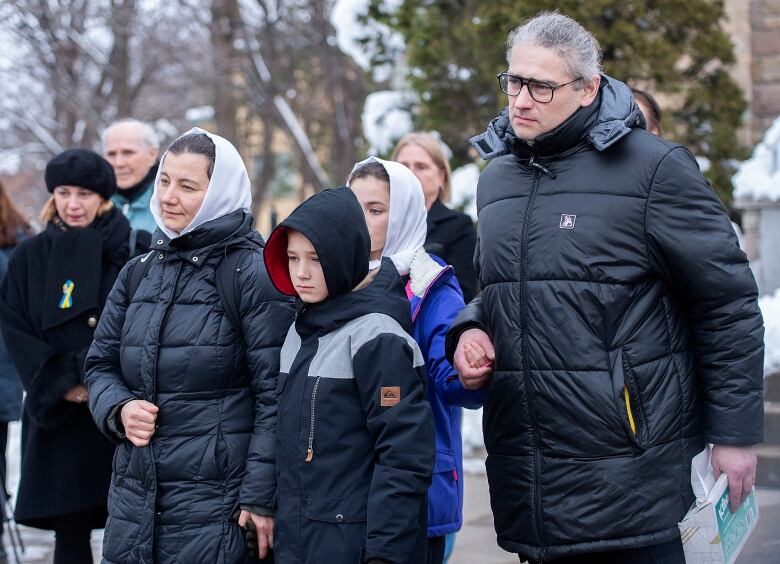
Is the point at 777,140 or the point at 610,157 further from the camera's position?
the point at 777,140

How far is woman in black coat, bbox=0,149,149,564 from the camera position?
4.36m

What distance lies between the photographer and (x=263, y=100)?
22.0m

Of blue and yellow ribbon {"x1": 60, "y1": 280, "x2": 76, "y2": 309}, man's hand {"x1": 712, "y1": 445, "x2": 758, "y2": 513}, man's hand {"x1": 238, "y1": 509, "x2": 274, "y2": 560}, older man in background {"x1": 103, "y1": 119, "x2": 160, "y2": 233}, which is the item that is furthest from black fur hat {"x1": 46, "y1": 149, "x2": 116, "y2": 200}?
man's hand {"x1": 712, "y1": 445, "x2": 758, "y2": 513}

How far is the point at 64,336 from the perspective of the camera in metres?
4.50

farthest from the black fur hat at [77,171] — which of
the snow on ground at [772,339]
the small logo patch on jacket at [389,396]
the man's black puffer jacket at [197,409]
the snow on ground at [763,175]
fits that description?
the snow on ground at [763,175]

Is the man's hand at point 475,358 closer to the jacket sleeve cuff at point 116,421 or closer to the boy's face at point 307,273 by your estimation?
the boy's face at point 307,273

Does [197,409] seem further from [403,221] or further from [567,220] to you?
[567,220]

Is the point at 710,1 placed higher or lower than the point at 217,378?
higher

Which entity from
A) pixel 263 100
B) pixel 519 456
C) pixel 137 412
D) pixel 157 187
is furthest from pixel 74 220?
pixel 263 100

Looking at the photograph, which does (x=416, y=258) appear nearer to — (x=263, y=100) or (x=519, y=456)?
(x=519, y=456)

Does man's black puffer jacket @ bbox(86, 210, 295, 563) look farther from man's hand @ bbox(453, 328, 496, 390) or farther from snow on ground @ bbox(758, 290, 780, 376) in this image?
snow on ground @ bbox(758, 290, 780, 376)

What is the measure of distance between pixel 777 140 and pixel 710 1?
1887mm

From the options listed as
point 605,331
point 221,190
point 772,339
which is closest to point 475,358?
point 605,331

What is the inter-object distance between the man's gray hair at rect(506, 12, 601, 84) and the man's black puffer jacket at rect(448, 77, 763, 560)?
0.13 m
